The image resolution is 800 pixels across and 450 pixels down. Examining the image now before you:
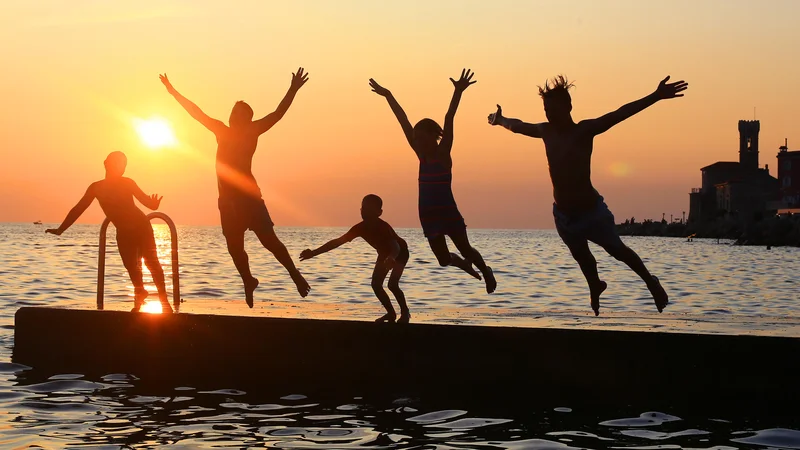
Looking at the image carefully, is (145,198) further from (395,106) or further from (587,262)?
(587,262)

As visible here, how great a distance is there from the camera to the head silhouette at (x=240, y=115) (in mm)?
11734

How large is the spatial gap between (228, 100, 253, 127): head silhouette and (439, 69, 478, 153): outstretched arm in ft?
7.59

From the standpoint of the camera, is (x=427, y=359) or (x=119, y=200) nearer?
(x=427, y=359)

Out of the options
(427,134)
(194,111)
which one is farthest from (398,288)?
(194,111)

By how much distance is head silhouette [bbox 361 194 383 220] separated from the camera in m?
11.3

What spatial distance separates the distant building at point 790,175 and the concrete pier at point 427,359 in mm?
121666

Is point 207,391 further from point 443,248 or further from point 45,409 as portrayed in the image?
point 443,248

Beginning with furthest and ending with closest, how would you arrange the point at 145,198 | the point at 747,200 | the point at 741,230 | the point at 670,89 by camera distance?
the point at 747,200, the point at 741,230, the point at 145,198, the point at 670,89

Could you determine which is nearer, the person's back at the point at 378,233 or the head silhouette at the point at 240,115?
the person's back at the point at 378,233

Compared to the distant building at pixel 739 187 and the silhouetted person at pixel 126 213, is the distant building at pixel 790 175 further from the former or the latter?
the silhouetted person at pixel 126 213

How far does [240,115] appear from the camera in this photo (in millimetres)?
11727

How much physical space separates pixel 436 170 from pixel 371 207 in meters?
0.86

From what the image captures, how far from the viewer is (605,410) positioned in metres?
9.55

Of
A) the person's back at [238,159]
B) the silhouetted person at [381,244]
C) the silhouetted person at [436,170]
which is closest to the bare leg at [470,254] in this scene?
the silhouetted person at [436,170]
